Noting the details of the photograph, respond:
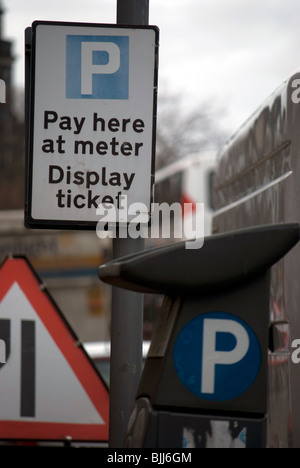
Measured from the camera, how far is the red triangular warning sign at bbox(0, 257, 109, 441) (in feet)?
13.8

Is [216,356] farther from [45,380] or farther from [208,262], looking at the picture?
[45,380]

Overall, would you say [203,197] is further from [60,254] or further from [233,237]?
[233,237]

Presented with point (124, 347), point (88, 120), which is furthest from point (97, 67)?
point (124, 347)

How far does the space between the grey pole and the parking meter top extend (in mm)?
1196

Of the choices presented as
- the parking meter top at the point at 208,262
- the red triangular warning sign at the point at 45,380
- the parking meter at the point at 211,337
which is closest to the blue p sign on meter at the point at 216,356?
the parking meter at the point at 211,337

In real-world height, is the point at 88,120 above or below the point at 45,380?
above

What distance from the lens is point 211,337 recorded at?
2584mm

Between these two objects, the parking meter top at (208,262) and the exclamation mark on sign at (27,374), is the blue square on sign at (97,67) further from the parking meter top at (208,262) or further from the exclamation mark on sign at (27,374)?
the parking meter top at (208,262)

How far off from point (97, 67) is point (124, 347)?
104cm

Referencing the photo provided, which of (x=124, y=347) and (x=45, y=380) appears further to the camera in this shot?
(x=45, y=380)

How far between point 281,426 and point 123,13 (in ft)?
5.58

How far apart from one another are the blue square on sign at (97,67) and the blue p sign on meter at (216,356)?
136 centimetres

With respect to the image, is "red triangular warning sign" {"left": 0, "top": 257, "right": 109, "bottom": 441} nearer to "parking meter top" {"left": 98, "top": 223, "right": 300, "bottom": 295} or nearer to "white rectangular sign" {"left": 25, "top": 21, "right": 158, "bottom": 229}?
"white rectangular sign" {"left": 25, "top": 21, "right": 158, "bottom": 229}

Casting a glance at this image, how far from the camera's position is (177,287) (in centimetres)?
255
